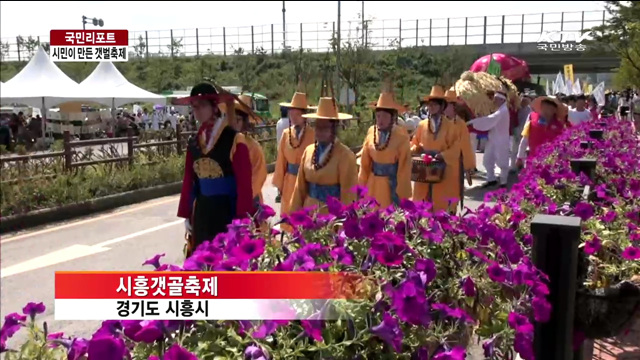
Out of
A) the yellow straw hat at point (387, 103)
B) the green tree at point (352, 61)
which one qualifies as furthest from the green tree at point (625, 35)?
the green tree at point (352, 61)

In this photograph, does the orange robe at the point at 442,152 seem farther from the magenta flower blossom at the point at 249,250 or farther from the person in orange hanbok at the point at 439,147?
the magenta flower blossom at the point at 249,250

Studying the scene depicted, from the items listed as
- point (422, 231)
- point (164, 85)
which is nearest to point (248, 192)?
point (422, 231)

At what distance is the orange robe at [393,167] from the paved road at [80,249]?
7.61ft

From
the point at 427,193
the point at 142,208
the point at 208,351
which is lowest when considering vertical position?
the point at 142,208

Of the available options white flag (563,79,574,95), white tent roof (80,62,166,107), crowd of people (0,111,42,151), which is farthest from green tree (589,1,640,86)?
crowd of people (0,111,42,151)

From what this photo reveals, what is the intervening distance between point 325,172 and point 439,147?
2474 mm

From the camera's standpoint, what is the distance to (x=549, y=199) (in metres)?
3.52

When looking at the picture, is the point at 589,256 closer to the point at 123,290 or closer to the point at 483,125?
the point at 123,290

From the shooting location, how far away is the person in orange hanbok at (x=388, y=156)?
18.2 feet

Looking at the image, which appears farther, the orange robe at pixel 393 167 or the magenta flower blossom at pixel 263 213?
the orange robe at pixel 393 167

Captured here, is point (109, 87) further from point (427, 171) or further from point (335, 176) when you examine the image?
point (335, 176)

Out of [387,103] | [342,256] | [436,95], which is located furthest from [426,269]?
[436,95]

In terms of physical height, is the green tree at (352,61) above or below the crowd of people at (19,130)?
above

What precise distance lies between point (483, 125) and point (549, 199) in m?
7.09
